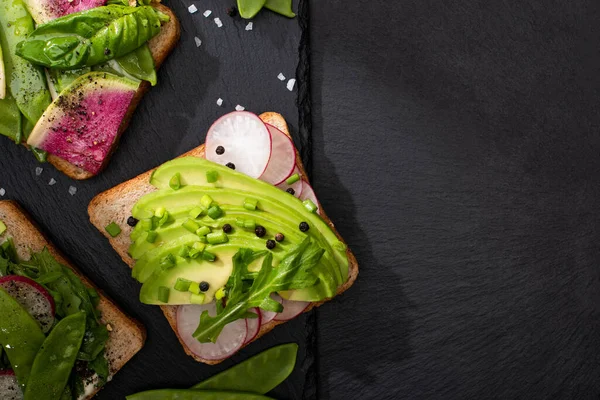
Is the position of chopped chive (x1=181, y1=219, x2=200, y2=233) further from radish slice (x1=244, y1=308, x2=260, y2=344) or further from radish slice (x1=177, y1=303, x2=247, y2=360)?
radish slice (x1=244, y1=308, x2=260, y2=344)

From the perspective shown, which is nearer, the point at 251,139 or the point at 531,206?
the point at 251,139

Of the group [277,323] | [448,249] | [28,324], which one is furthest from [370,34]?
[28,324]

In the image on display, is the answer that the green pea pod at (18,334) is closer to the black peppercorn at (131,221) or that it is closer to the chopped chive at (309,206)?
the black peppercorn at (131,221)

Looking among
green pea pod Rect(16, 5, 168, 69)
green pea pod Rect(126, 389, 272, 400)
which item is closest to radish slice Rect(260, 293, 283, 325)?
green pea pod Rect(126, 389, 272, 400)

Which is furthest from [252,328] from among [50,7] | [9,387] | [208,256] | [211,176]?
[50,7]

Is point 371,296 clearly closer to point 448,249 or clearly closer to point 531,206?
point 448,249

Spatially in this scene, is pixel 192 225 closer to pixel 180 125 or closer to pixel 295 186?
pixel 295 186
